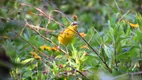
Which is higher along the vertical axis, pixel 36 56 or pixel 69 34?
pixel 69 34

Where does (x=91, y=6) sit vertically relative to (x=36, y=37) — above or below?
below

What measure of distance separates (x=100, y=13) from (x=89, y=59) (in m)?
2.72

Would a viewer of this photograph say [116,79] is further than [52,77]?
No

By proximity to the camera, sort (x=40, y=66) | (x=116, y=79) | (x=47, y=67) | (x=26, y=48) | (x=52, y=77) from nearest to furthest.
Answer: (x=116, y=79)
(x=52, y=77)
(x=47, y=67)
(x=40, y=66)
(x=26, y=48)

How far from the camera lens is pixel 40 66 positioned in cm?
163

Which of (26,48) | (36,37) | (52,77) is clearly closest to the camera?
(52,77)

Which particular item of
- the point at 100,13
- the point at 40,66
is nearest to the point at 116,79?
the point at 40,66

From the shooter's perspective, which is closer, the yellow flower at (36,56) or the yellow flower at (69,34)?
the yellow flower at (69,34)

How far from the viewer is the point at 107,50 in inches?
55.8

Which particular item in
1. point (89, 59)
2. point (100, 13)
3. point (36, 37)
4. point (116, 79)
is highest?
point (116, 79)

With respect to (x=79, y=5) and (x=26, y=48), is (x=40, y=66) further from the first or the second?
(x=79, y=5)

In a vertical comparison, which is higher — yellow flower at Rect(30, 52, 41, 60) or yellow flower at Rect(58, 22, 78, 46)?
yellow flower at Rect(58, 22, 78, 46)

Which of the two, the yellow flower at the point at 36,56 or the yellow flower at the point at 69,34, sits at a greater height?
the yellow flower at the point at 69,34

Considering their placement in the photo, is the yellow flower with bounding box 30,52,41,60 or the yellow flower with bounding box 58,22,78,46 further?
the yellow flower with bounding box 30,52,41,60
